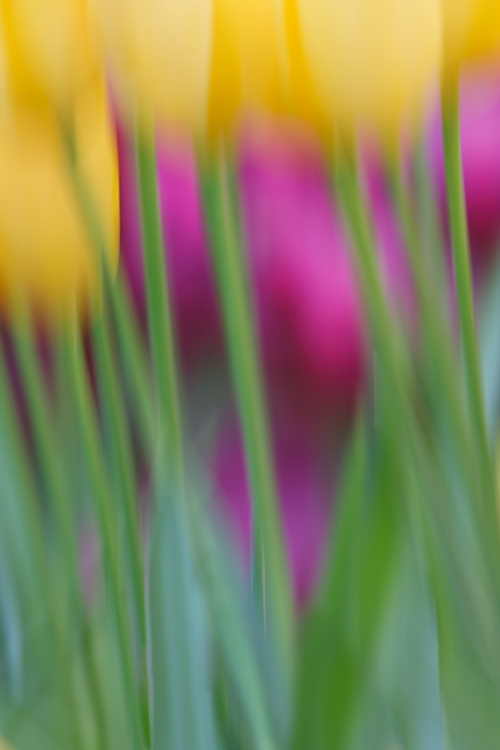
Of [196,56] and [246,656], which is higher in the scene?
[196,56]

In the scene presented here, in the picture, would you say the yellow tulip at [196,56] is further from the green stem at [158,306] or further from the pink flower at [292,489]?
the pink flower at [292,489]

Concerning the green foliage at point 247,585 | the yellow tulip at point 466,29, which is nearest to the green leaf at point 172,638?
the green foliage at point 247,585

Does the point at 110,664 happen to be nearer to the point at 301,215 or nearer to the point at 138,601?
the point at 138,601

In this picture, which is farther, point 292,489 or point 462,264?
point 292,489

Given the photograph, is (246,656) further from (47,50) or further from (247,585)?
(47,50)

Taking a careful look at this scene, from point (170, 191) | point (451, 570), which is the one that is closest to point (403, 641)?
point (451, 570)

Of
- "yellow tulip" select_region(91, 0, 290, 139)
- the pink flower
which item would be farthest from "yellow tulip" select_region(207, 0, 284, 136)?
the pink flower

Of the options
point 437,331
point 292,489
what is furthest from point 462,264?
point 292,489
